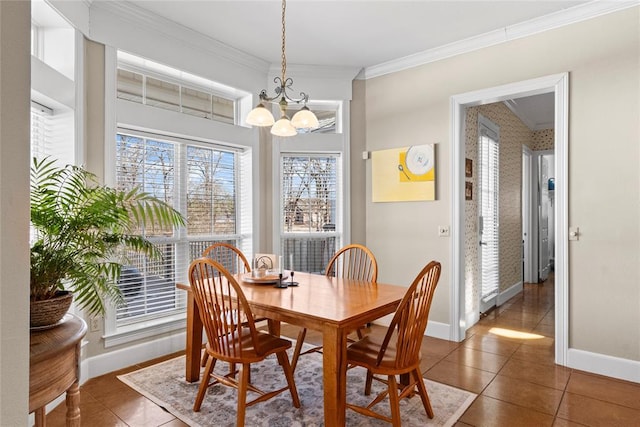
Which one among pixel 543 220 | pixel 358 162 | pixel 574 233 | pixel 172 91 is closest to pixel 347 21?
pixel 358 162

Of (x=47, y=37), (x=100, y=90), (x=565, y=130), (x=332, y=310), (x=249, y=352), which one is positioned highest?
(x=47, y=37)

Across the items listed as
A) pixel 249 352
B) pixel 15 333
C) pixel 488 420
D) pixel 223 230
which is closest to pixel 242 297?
pixel 249 352

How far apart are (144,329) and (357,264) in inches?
77.7

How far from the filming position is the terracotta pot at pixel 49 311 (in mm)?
1421

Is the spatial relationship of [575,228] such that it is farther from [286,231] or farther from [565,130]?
[286,231]

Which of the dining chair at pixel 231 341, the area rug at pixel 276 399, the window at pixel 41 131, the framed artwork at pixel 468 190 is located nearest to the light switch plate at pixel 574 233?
the framed artwork at pixel 468 190

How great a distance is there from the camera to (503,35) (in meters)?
3.27

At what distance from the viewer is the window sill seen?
2894 millimetres

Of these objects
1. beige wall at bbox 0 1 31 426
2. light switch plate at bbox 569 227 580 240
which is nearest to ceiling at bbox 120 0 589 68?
light switch plate at bbox 569 227 580 240

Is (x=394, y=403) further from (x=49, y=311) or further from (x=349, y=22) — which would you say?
(x=349, y=22)

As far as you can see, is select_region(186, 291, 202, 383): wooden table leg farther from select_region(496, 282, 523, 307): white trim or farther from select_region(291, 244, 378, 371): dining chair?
select_region(496, 282, 523, 307): white trim

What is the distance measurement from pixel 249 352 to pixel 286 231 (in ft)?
6.96

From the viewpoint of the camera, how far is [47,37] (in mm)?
2604

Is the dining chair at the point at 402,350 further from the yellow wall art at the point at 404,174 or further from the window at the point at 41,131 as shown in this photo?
the window at the point at 41,131
